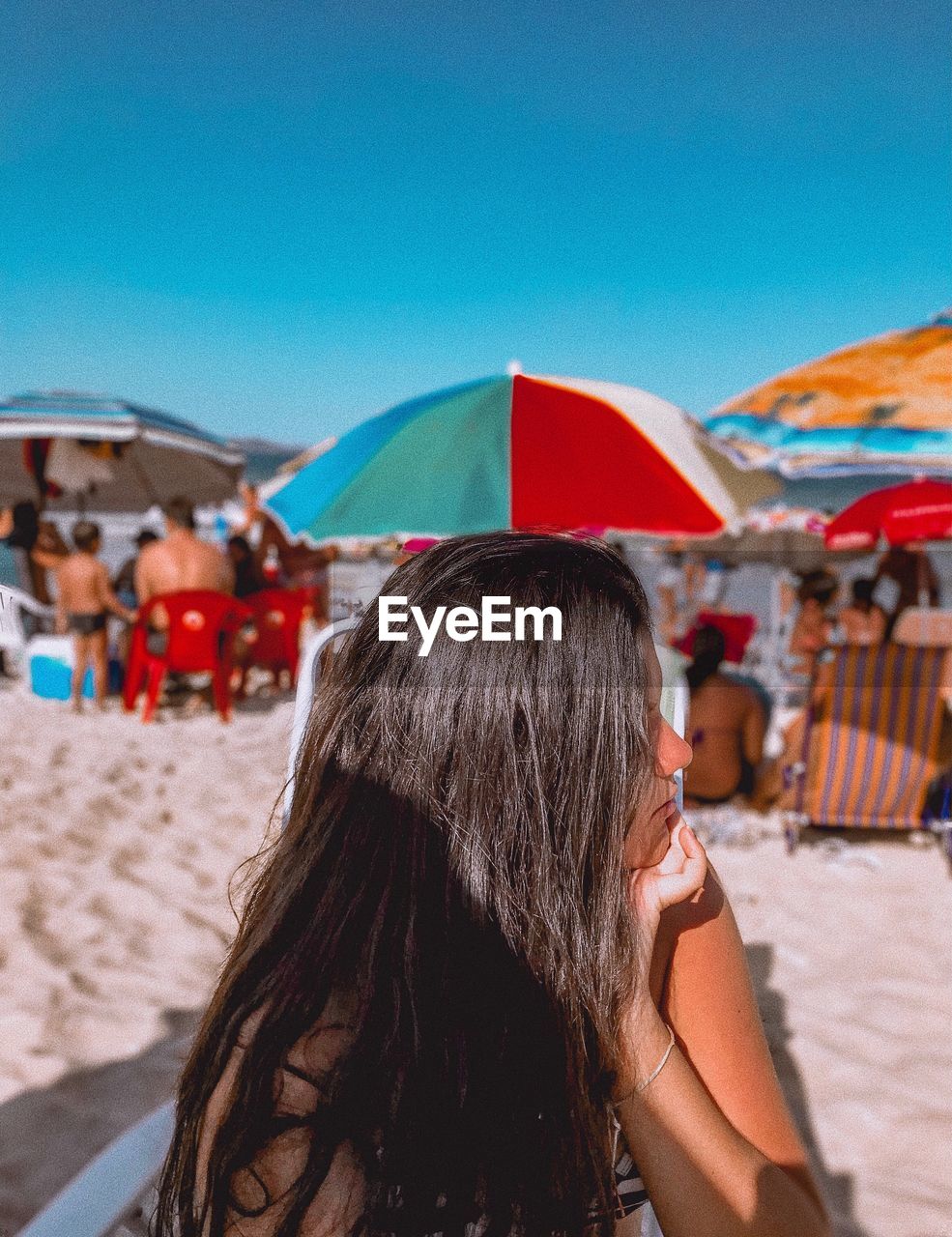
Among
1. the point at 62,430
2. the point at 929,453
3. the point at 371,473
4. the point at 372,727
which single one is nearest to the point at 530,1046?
the point at 372,727

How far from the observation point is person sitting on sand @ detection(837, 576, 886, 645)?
546 cm

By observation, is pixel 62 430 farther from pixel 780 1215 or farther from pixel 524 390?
pixel 780 1215

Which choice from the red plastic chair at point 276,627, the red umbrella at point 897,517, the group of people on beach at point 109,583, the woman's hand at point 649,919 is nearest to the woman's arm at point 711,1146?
the woman's hand at point 649,919

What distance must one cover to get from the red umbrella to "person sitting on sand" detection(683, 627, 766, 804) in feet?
4.83

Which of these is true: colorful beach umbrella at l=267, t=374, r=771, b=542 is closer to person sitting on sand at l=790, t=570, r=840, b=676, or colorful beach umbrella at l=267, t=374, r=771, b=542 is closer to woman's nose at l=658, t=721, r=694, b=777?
woman's nose at l=658, t=721, r=694, b=777

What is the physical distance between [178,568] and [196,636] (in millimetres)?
497

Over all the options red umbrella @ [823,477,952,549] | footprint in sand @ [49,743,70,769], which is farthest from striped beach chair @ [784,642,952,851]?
footprint in sand @ [49,743,70,769]

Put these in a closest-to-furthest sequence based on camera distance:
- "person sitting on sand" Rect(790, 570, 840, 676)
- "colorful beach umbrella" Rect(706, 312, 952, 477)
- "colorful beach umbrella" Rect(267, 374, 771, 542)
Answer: "colorful beach umbrella" Rect(267, 374, 771, 542) < "colorful beach umbrella" Rect(706, 312, 952, 477) < "person sitting on sand" Rect(790, 570, 840, 676)

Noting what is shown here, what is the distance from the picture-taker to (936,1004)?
106 inches

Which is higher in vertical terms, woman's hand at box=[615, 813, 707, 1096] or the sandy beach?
woman's hand at box=[615, 813, 707, 1096]

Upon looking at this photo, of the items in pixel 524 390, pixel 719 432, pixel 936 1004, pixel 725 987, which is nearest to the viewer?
pixel 725 987

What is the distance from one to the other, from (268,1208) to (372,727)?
394 mm

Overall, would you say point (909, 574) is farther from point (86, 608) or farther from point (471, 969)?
point (471, 969)

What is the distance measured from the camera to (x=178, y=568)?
20.1 feet
